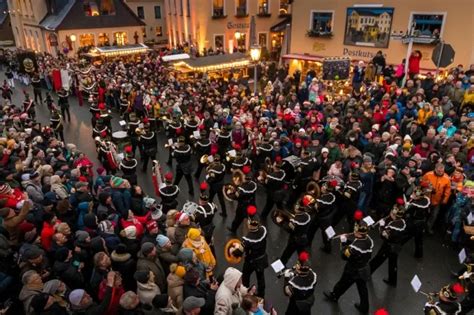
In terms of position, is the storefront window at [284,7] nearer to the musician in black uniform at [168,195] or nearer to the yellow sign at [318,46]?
the yellow sign at [318,46]

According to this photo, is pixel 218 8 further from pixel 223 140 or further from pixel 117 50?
pixel 223 140

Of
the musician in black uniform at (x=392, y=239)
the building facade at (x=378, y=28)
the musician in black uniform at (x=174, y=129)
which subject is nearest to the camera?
the musician in black uniform at (x=392, y=239)

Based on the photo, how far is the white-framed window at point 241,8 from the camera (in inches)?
1202

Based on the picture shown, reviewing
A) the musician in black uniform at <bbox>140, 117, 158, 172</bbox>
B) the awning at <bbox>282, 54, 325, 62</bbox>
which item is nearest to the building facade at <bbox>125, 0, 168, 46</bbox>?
the awning at <bbox>282, 54, 325, 62</bbox>

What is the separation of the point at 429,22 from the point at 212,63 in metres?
11.2

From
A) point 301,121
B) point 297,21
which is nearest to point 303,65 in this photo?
point 297,21

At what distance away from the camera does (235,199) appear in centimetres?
925

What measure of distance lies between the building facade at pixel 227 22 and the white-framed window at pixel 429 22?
13.8 meters

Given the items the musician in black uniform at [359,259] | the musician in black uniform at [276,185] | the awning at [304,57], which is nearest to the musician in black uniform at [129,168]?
the musician in black uniform at [276,185]

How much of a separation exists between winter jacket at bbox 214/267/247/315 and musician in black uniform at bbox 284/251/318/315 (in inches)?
33.2

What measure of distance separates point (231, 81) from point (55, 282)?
16.4 m

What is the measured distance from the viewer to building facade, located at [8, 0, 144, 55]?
1323 inches

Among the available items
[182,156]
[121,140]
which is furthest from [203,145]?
[121,140]

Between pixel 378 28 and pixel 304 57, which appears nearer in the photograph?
pixel 378 28
